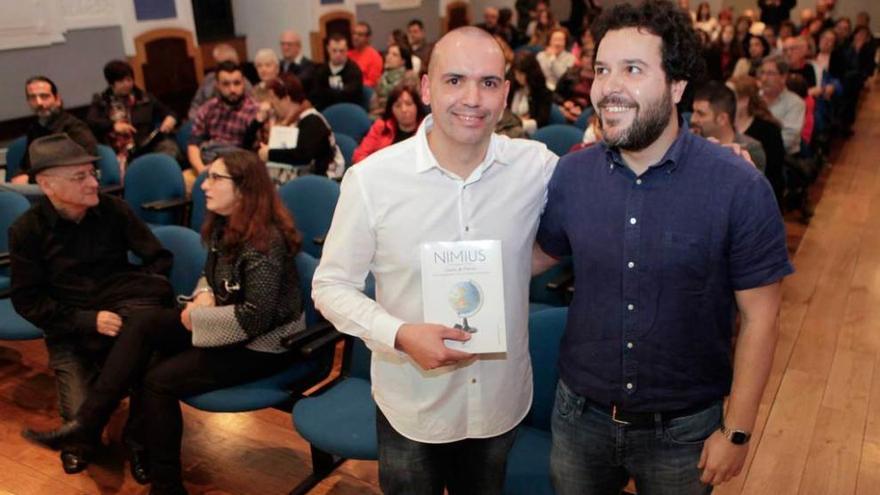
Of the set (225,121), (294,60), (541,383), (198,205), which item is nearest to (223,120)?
(225,121)

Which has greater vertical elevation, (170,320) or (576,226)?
(576,226)

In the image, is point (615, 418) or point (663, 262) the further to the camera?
point (615, 418)

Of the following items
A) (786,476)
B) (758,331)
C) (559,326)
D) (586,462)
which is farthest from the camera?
(786,476)

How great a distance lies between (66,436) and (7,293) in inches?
29.6

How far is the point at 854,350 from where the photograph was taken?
3.52 meters

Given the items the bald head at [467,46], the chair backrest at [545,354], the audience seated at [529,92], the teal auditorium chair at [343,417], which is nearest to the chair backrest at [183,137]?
the audience seated at [529,92]

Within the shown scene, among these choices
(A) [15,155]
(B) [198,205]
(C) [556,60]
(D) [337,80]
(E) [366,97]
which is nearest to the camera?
(B) [198,205]

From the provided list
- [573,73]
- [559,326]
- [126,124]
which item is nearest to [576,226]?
[559,326]

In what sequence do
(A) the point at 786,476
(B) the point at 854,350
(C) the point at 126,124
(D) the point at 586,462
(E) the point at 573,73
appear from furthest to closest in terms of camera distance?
(E) the point at 573,73, (C) the point at 126,124, (B) the point at 854,350, (A) the point at 786,476, (D) the point at 586,462

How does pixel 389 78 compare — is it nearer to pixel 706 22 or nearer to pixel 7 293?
pixel 7 293

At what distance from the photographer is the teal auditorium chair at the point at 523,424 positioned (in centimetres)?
197

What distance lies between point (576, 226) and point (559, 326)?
2.52 ft

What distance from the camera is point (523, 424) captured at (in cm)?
220

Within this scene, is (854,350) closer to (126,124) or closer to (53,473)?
(53,473)
